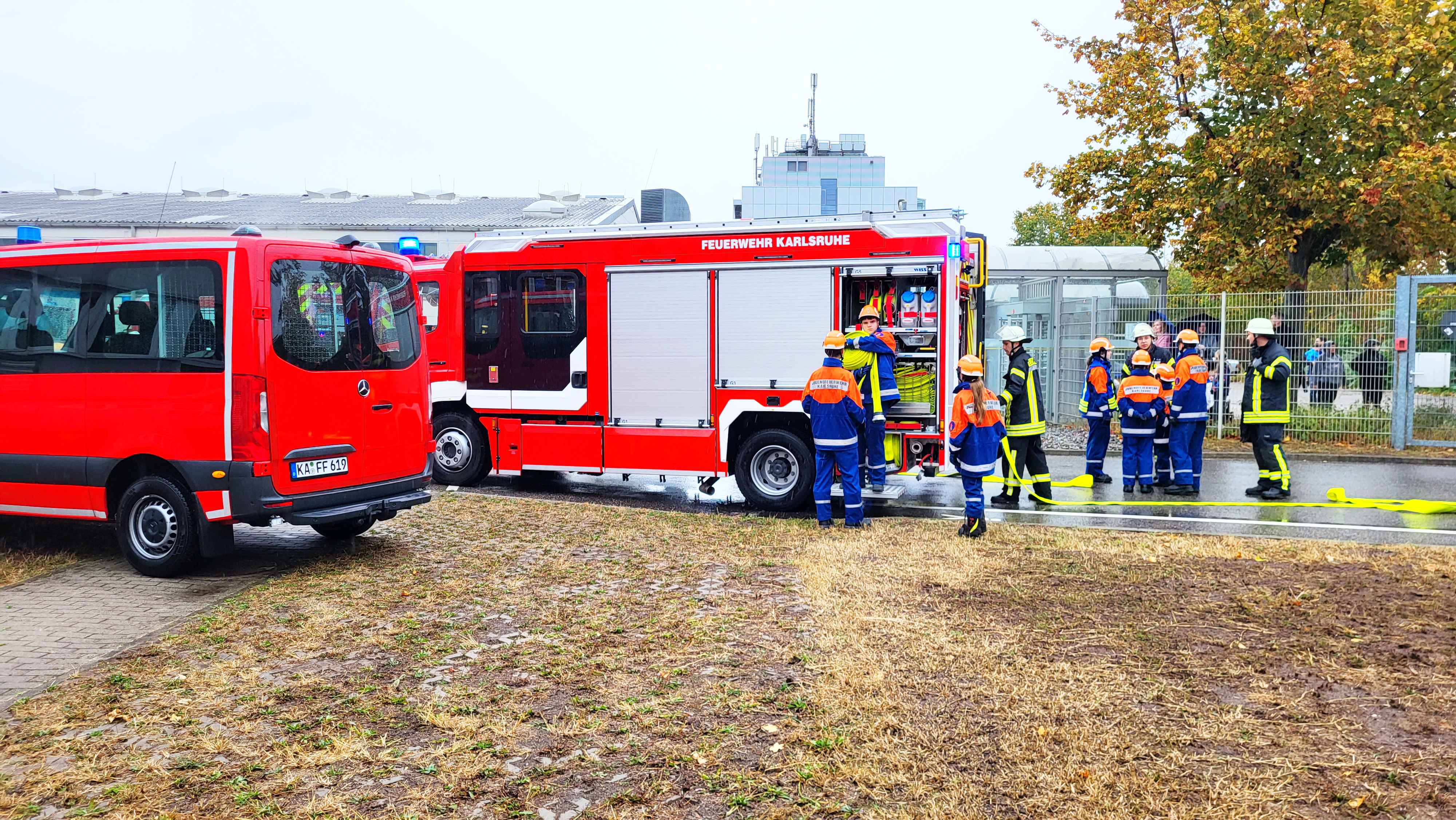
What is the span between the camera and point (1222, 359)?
15344 mm

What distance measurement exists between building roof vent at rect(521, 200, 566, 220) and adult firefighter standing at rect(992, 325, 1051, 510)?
875 inches

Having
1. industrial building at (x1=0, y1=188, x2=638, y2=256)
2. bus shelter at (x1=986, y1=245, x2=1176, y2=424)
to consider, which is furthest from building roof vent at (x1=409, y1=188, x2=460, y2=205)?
bus shelter at (x1=986, y1=245, x2=1176, y2=424)

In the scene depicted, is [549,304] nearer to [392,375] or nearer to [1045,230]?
[392,375]

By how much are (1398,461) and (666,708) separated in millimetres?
12873

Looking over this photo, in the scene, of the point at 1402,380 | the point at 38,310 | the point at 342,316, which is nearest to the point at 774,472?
the point at 342,316

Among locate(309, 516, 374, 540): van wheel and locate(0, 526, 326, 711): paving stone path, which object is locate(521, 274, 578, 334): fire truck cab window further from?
locate(0, 526, 326, 711): paving stone path

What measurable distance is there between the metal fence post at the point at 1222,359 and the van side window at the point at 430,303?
11337 mm

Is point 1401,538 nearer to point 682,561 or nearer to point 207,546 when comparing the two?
point 682,561

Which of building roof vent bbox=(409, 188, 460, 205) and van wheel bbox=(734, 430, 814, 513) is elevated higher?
building roof vent bbox=(409, 188, 460, 205)

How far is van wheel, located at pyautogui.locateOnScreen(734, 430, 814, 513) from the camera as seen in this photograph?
31.6 feet

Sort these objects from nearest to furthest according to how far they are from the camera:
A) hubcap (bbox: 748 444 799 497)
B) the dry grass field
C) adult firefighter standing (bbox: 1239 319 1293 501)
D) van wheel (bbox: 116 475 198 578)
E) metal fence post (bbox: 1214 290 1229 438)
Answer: the dry grass field, van wheel (bbox: 116 475 198 578), hubcap (bbox: 748 444 799 497), adult firefighter standing (bbox: 1239 319 1293 501), metal fence post (bbox: 1214 290 1229 438)

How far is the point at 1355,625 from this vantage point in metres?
5.50

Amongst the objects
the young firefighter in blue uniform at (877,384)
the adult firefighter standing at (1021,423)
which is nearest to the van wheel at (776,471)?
the young firefighter in blue uniform at (877,384)

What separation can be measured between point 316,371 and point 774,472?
4491 millimetres
